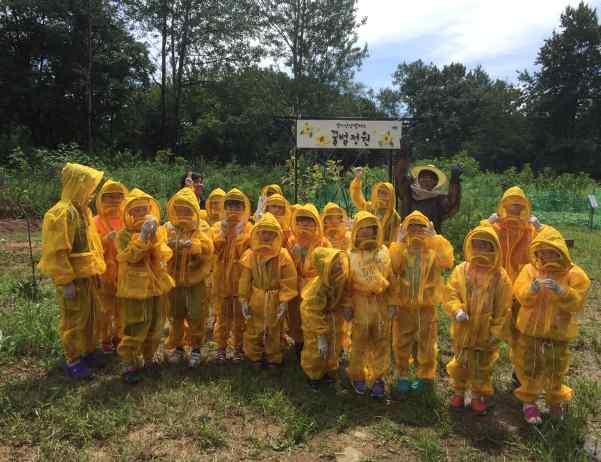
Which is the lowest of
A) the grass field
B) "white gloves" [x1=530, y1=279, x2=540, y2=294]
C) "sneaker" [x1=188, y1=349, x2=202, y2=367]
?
the grass field

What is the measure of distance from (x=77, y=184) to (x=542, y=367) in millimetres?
4073

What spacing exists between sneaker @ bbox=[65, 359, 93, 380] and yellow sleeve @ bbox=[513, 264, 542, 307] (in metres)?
3.70

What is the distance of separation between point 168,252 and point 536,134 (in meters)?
38.8

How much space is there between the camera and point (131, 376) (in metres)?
4.11

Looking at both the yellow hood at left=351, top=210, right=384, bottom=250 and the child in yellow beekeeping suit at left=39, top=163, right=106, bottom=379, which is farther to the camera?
the child in yellow beekeeping suit at left=39, top=163, right=106, bottom=379

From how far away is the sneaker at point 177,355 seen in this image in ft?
15.0

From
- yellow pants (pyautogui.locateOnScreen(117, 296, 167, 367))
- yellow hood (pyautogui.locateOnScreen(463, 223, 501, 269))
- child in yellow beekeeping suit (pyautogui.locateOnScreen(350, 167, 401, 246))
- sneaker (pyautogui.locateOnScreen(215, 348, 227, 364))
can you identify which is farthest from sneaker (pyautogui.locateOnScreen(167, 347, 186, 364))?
yellow hood (pyautogui.locateOnScreen(463, 223, 501, 269))

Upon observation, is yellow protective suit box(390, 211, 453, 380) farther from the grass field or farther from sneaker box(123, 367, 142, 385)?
sneaker box(123, 367, 142, 385)

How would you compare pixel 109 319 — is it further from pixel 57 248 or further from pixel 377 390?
pixel 377 390

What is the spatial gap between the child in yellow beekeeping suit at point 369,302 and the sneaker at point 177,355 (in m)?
1.75

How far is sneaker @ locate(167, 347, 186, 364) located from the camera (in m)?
4.58

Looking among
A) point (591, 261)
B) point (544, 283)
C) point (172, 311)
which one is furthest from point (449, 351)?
point (591, 261)

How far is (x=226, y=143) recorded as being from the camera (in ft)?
83.3

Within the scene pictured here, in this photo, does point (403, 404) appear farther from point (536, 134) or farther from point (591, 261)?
point (536, 134)
